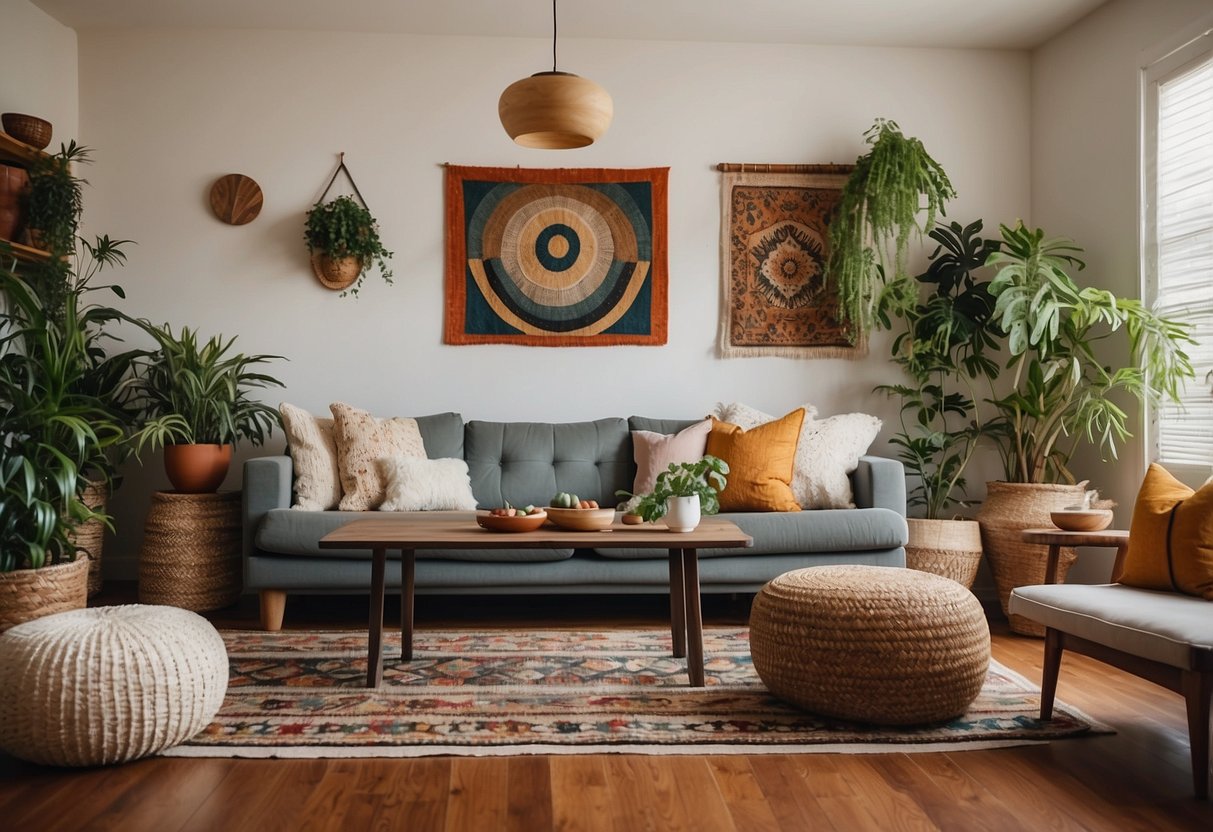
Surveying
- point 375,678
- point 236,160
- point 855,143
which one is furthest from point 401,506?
point 855,143

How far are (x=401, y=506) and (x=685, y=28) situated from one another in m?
2.68

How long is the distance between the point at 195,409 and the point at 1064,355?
3.83 meters

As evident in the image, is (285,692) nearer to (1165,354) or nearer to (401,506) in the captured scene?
(401,506)

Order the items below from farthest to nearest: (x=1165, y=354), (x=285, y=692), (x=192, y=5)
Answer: (x=192, y=5) → (x=1165, y=354) → (x=285, y=692)

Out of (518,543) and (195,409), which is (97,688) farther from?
(195,409)

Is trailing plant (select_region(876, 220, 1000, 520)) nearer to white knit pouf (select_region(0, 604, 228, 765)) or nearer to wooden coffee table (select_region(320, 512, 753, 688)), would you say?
wooden coffee table (select_region(320, 512, 753, 688))

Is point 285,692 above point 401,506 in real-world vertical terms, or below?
below

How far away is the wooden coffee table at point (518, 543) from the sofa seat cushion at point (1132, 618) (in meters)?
0.82

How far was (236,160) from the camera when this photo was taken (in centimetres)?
454

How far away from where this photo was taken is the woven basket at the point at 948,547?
398cm

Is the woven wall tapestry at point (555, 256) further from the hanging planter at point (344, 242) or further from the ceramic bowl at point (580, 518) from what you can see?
the ceramic bowl at point (580, 518)

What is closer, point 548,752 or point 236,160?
point 548,752

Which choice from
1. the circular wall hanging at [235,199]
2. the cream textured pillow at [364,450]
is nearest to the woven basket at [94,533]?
the cream textured pillow at [364,450]

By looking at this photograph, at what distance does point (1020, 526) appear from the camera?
3902mm
